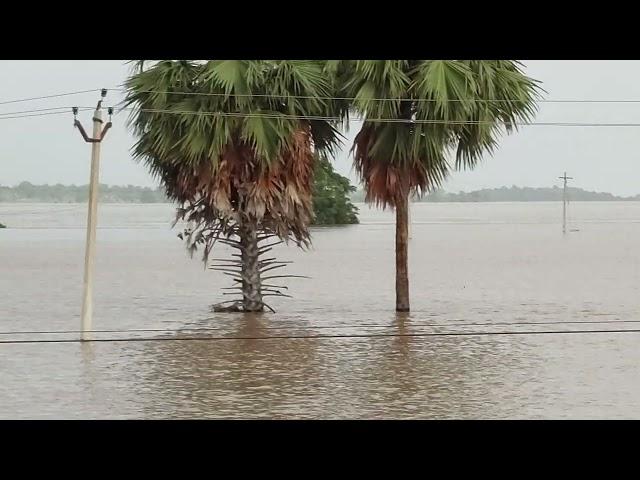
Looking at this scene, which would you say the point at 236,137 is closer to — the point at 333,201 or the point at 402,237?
the point at 402,237

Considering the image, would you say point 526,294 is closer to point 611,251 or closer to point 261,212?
point 261,212

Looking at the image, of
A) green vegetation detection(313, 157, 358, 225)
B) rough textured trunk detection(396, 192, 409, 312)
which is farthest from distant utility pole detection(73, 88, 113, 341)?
green vegetation detection(313, 157, 358, 225)

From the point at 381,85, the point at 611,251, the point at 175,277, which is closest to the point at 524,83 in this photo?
the point at 381,85

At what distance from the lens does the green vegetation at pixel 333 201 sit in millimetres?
71750

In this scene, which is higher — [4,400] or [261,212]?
[261,212]

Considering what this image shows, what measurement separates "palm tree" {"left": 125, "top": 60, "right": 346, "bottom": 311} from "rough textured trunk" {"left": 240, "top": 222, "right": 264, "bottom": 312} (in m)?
0.03

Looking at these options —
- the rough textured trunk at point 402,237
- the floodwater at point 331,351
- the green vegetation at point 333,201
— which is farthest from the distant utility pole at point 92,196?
the green vegetation at point 333,201

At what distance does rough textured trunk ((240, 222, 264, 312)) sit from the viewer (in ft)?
69.5

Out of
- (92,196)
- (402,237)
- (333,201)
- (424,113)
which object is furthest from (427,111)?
(333,201)

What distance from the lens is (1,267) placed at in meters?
59.5

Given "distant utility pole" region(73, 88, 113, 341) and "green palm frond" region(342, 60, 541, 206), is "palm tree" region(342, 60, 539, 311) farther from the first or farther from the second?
"distant utility pole" region(73, 88, 113, 341)

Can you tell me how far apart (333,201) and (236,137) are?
6202 cm
